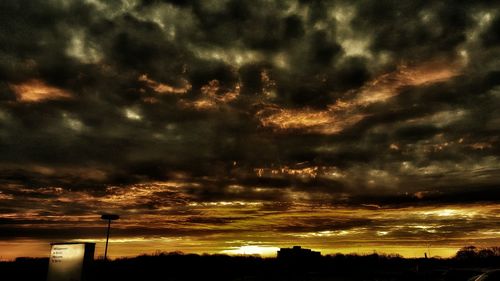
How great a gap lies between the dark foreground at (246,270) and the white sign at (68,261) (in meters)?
0.80

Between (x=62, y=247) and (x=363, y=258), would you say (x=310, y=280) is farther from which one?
(x=363, y=258)

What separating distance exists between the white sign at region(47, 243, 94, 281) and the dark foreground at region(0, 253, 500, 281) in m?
0.80

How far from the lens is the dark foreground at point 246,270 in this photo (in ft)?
129

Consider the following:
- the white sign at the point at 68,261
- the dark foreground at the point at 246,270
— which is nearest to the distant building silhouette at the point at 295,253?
the dark foreground at the point at 246,270

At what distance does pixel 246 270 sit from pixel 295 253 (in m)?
18.4

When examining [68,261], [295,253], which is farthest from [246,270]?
[68,261]

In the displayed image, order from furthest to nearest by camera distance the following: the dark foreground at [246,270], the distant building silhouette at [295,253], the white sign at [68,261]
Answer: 1. the distant building silhouette at [295,253]
2. the dark foreground at [246,270]
3. the white sign at [68,261]

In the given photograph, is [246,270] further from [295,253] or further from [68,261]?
[68,261]

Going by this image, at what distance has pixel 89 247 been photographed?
1995 centimetres

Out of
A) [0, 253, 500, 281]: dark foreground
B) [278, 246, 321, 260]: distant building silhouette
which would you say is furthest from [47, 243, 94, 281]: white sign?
[278, 246, 321, 260]: distant building silhouette

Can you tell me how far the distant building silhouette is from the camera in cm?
9344

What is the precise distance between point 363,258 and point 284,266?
7337cm

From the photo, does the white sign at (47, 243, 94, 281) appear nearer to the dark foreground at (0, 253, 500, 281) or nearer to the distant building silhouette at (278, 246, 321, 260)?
the dark foreground at (0, 253, 500, 281)

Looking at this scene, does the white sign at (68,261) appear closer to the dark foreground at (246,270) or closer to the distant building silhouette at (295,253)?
the dark foreground at (246,270)
